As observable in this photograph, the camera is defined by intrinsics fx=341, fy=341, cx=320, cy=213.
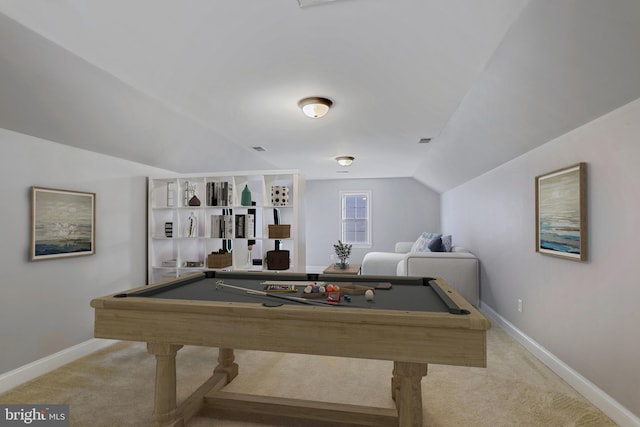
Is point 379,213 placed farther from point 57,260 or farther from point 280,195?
point 57,260

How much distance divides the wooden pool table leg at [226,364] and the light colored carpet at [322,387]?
79 millimetres

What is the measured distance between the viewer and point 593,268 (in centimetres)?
228

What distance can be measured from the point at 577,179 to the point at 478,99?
3.29ft

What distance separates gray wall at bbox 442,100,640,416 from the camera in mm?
1942

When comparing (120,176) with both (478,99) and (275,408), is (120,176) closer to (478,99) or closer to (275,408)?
(275,408)

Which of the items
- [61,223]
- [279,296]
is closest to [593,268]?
[279,296]

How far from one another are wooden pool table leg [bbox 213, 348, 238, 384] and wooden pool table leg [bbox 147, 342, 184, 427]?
24.9 inches

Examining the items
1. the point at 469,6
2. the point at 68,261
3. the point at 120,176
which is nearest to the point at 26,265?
the point at 68,261

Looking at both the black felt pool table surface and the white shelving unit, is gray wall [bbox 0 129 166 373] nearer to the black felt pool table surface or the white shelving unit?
the white shelving unit

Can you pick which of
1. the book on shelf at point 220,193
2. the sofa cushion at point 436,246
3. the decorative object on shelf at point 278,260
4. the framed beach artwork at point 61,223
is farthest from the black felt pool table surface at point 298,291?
the sofa cushion at point 436,246

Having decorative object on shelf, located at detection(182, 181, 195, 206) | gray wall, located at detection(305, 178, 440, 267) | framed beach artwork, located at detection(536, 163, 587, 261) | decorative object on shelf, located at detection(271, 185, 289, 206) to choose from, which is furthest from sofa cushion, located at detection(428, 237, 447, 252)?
decorative object on shelf, located at detection(182, 181, 195, 206)

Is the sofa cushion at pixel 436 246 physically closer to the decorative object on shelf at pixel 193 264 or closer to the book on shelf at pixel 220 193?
the book on shelf at pixel 220 193

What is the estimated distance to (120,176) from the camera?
3.67 metres

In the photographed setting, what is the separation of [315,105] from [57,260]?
8.65 feet
